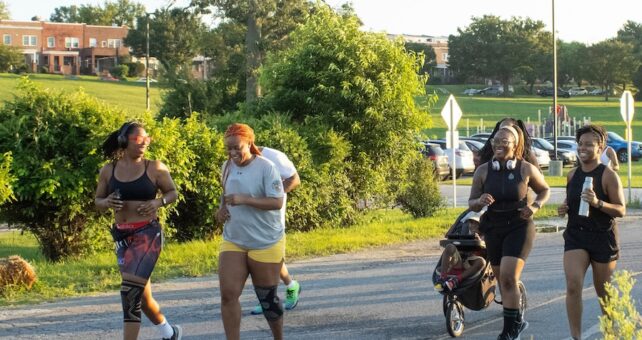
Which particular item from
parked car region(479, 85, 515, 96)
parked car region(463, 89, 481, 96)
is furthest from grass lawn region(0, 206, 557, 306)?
parked car region(479, 85, 515, 96)

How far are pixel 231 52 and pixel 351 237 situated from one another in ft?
127

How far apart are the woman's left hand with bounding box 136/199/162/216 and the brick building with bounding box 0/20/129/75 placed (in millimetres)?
115155

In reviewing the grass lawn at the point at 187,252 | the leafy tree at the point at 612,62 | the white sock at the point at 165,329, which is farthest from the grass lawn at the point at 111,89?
the white sock at the point at 165,329

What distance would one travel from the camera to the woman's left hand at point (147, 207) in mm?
7262

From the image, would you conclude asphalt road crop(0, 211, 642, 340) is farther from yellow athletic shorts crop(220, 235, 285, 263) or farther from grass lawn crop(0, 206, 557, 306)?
yellow athletic shorts crop(220, 235, 285, 263)

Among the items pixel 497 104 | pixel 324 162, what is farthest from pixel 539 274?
pixel 497 104

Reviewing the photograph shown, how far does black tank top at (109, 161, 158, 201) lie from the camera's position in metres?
7.31

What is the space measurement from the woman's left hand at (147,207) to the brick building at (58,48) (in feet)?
378

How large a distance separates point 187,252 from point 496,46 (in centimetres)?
10478

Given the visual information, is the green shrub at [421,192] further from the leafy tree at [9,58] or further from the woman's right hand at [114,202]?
the leafy tree at [9,58]

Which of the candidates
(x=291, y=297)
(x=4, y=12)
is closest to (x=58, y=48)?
(x=4, y=12)

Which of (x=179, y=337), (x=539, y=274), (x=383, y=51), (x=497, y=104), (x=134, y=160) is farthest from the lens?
(x=497, y=104)

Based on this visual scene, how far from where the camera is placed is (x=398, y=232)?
16.2 m

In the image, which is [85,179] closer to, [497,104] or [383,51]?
[383,51]
